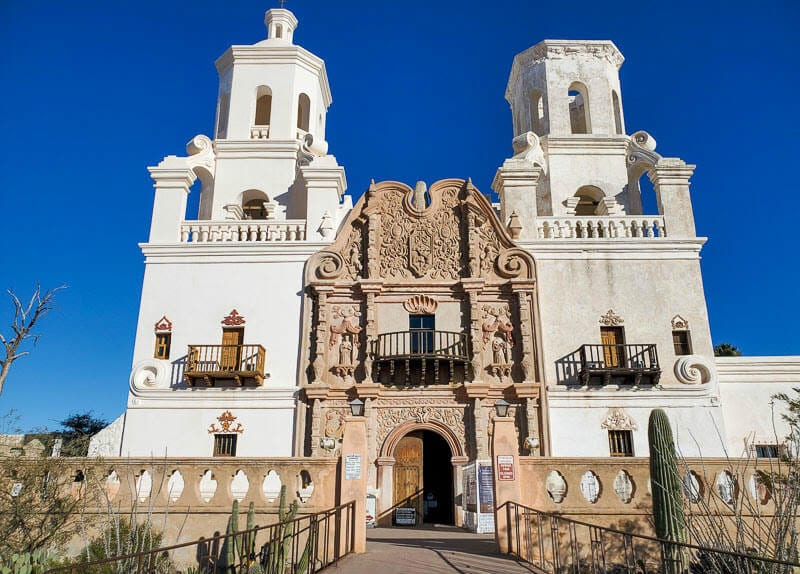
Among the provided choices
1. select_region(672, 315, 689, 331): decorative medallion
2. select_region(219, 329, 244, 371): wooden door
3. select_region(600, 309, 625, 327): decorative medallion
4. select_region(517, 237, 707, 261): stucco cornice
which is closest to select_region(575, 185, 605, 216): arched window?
select_region(517, 237, 707, 261): stucco cornice

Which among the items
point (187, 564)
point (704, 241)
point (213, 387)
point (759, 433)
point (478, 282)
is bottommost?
point (187, 564)

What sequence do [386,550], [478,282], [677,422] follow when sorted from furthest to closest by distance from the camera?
[478,282], [677,422], [386,550]

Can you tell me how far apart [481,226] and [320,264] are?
548cm

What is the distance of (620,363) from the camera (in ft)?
64.4

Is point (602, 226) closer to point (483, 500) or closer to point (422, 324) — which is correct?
point (422, 324)

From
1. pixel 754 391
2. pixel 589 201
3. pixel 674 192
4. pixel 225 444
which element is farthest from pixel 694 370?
pixel 225 444

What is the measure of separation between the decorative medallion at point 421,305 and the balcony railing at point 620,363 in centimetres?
471

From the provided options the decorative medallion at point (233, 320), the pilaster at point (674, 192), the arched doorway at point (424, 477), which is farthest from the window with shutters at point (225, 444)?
the pilaster at point (674, 192)

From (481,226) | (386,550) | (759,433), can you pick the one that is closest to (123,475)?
(386,550)

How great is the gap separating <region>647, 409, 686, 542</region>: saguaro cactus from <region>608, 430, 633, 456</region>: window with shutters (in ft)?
25.8

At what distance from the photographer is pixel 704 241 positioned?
68.7 ft

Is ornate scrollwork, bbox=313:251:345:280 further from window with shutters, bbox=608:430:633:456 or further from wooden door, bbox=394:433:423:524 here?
window with shutters, bbox=608:430:633:456

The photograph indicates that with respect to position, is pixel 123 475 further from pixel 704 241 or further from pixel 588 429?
pixel 704 241

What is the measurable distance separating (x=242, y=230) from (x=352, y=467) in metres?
11.6
